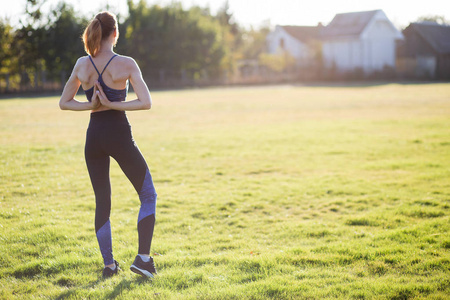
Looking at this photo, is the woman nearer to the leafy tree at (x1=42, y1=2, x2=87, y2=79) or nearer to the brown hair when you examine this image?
the brown hair

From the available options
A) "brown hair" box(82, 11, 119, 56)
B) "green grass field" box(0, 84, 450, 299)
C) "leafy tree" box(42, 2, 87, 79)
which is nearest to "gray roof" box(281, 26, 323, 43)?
"leafy tree" box(42, 2, 87, 79)

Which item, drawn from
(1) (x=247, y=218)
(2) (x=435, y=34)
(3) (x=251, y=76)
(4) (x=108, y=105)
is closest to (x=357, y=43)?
(2) (x=435, y=34)

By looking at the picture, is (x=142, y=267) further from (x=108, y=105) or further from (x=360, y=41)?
(x=360, y=41)

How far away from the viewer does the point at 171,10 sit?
1847 inches

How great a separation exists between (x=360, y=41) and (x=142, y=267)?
5344 cm

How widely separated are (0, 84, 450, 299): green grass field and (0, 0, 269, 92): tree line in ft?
80.9

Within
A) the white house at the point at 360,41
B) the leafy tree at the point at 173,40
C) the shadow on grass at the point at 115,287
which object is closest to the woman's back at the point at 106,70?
the shadow on grass at the point at 115,287

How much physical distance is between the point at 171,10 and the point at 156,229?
4461 centimetres

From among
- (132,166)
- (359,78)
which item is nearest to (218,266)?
(132,166)

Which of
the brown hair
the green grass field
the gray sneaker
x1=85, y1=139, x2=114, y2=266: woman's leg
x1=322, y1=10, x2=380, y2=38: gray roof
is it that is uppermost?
x1=322, y1=10, x2=380, y2=38: gray roof

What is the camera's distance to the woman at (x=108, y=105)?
11.3 ft

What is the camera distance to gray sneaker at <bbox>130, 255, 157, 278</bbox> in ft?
12.1

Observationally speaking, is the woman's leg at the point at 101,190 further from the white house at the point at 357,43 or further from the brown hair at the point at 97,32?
the white house at the point at 357,43

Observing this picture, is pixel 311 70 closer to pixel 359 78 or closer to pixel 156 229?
pixel 359 78
